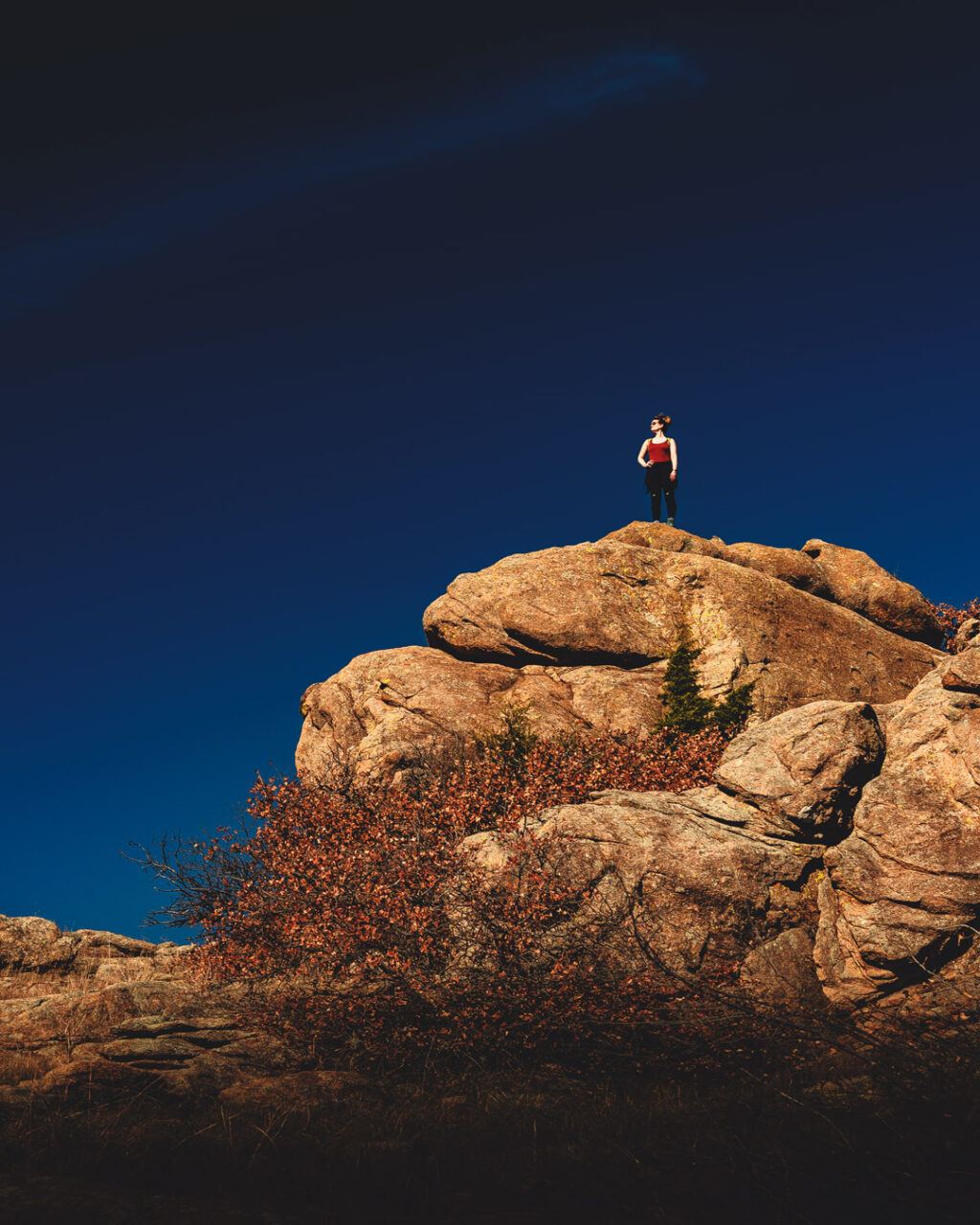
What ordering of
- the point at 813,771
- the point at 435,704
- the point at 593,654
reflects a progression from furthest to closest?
1. the point at 593,654
2. the point at 435,704
3. the point at 813,771

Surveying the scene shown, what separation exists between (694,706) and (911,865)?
8.41 m

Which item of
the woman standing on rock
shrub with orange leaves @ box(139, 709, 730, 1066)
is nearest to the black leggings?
the woman standing on rock

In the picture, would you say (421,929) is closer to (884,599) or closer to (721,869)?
(721,869)

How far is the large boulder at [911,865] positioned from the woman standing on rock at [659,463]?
42.3ft

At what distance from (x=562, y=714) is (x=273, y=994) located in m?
10.5

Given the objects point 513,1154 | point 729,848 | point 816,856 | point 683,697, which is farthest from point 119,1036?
point 683,697

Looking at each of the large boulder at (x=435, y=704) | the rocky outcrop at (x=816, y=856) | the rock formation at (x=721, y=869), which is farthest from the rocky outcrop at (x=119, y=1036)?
the large boulder at (x=435, y=704)

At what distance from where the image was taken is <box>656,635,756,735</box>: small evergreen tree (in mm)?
20828

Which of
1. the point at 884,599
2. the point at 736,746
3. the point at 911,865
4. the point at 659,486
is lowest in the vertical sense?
the point at 911,865

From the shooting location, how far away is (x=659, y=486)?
27312mm

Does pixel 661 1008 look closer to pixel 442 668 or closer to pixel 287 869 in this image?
pixel 287 869

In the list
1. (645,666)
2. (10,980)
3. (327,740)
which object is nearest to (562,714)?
(645,666)

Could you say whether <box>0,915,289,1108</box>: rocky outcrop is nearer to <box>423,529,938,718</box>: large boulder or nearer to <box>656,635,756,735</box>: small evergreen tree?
<box>423,529,938,718</box>: large boulder

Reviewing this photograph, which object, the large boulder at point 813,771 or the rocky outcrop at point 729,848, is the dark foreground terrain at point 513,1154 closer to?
the rocky outcrop at point 729,848
